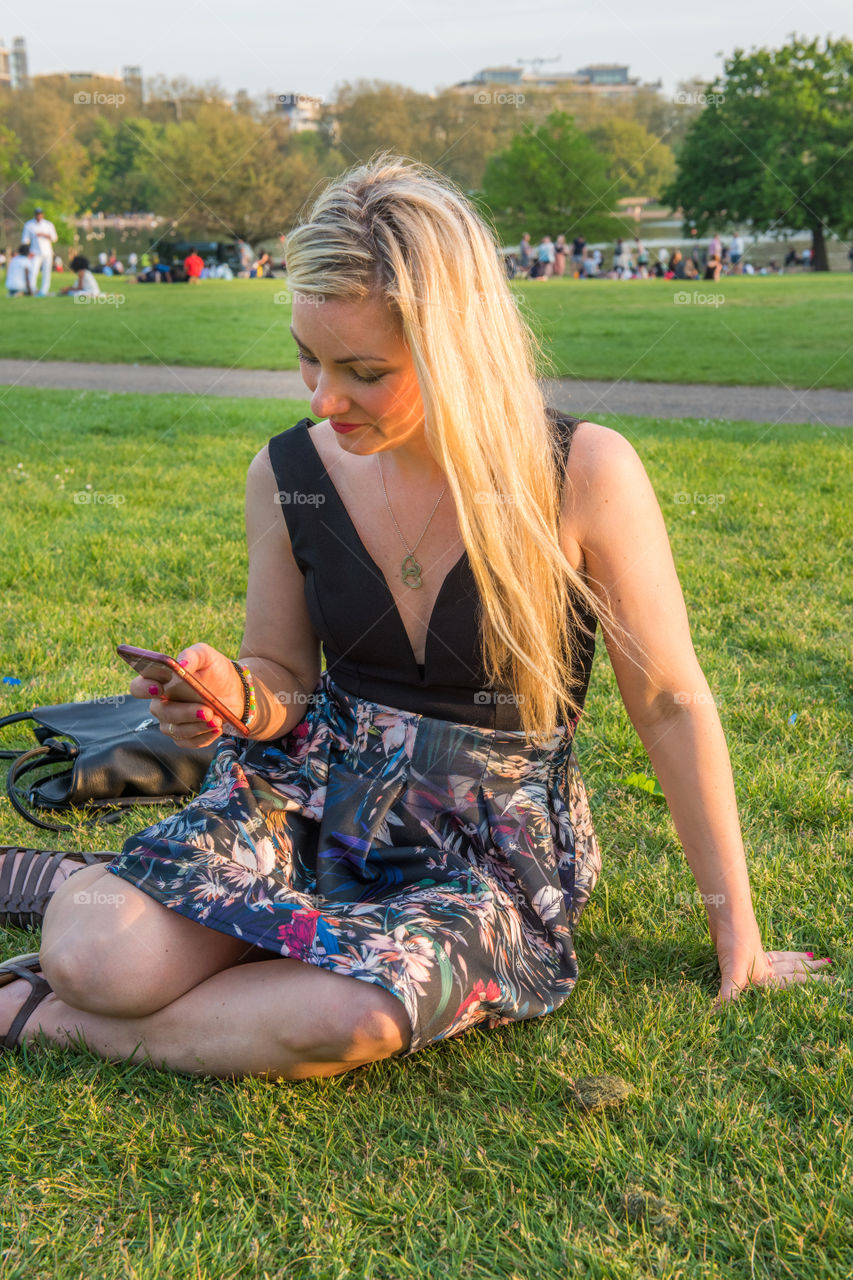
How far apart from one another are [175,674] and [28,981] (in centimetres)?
71

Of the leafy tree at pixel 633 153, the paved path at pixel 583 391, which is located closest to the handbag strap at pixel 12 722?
the paved path at pixel 583 391

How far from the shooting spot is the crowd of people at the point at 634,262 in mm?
41812

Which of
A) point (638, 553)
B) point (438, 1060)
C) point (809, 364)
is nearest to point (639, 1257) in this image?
point (438, 1060)

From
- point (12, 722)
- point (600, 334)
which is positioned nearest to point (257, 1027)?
point (12, 722)

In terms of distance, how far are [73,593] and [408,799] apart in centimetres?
303

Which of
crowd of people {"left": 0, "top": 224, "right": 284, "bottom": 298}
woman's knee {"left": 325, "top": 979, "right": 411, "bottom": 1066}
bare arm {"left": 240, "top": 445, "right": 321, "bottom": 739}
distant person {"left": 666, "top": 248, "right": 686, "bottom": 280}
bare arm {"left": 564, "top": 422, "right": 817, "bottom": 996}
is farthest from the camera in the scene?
distant person {"left": 666, "top": 248, "right": 686, "bottom": 280}

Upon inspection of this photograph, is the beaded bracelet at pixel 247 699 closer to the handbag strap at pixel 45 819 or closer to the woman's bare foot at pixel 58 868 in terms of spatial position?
the woman's bare foot at pixel 58 868

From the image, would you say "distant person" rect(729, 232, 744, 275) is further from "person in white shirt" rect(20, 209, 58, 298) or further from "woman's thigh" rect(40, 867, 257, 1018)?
"woman's thigh" rect(40, 867, 257, 1018)

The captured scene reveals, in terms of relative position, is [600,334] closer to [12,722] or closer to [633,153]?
[12,722]

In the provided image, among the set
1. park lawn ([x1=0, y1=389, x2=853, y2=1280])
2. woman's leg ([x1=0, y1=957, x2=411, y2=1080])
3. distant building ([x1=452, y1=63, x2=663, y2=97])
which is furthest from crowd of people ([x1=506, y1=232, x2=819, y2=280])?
distant building ([x1=452, y1=63, x2=663, y2=97])

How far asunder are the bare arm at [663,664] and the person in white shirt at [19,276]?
92.9 feet

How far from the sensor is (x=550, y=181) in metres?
58.6

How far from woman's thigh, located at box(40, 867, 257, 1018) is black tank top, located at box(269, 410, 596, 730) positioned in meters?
0.62

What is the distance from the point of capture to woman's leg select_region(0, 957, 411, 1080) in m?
1.90
